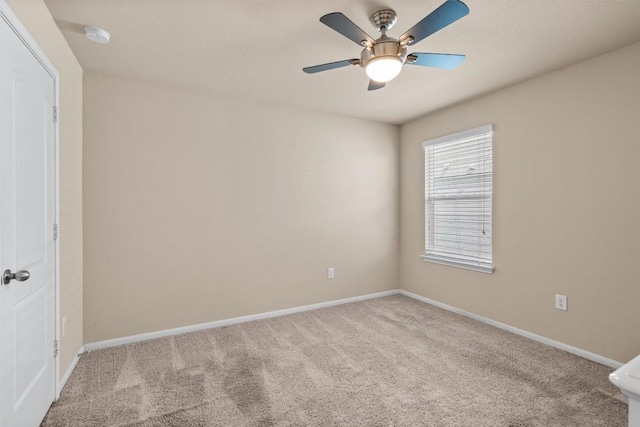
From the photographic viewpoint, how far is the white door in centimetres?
143

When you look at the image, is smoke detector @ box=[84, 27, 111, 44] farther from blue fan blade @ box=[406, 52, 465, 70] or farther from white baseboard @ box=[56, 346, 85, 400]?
white baseboard @ box=[56, 346, 85, 400]

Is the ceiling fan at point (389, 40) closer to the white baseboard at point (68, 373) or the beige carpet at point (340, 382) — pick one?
the beige carpet at point (340, 382)

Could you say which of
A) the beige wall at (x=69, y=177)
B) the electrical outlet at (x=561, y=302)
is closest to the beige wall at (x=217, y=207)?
the beige wall at (x=69, y=177)

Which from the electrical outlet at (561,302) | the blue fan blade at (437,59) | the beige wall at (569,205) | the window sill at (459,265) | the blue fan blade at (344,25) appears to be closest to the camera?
the blue fan blade at (344,25)

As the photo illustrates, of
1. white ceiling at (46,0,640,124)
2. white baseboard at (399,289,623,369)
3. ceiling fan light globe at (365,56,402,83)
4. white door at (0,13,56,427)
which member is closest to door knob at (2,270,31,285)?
white door at (0,13,56,427)

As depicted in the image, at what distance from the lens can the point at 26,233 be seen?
5.36 ft

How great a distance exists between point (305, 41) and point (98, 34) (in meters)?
1.41

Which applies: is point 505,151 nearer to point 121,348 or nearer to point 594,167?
point 594,167

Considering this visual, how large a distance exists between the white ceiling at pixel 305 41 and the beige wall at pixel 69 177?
0.13 m

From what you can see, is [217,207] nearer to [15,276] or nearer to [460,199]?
[15,276]

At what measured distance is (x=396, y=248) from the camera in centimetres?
453

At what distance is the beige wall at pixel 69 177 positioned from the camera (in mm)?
2029

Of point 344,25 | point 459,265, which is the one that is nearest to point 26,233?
point 344,25

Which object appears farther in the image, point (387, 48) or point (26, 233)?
point (387, 48)
